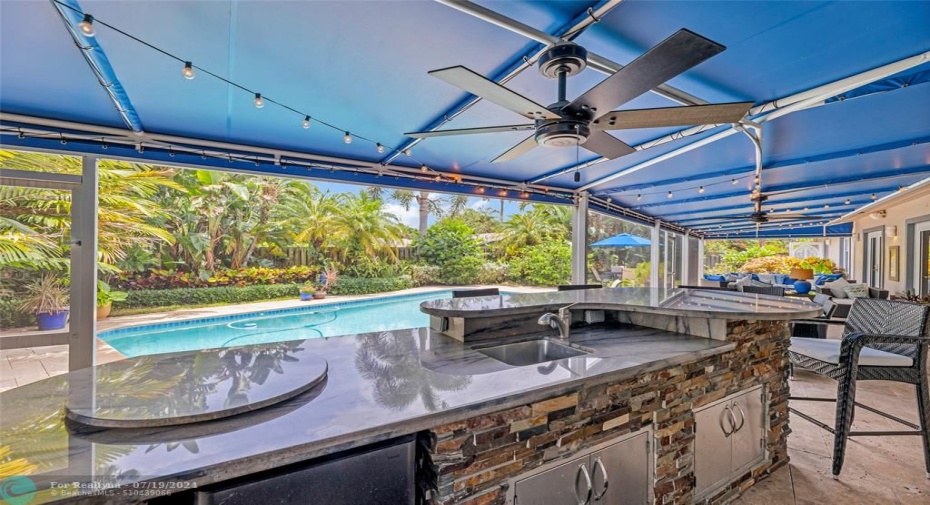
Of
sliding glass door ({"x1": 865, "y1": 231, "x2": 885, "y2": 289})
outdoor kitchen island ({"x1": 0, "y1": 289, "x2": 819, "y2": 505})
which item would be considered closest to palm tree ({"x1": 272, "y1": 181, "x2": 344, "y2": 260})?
outdoor kitchen island ({"x1": 0, "y1": 289, "x2": 819, "y2": 505})

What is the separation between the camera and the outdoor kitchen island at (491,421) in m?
0.85

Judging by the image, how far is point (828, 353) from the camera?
2438 millimetres

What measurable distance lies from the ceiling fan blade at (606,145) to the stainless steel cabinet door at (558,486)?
6.48ft

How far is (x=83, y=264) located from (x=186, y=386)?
127 inches

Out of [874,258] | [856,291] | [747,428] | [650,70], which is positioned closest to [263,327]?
[747,428]

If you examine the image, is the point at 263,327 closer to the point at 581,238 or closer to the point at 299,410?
the point at 581,238

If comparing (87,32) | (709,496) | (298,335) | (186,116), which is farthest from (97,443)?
(298,335)

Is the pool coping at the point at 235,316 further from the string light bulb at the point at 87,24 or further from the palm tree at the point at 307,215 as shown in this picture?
the string light bulb at the point at 87,24

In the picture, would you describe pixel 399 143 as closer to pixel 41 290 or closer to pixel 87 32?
pixel 87 32

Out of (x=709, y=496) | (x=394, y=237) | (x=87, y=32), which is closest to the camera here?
(x=87, y=32)

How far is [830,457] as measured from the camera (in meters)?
2.51

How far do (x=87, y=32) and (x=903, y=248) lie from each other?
11.1 m

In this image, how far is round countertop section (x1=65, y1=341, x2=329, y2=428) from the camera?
3.13ft

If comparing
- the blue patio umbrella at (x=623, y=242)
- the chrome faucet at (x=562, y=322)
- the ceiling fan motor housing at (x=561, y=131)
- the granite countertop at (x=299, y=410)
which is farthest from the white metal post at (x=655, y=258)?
the granite countertop at (x=299, y=410)
